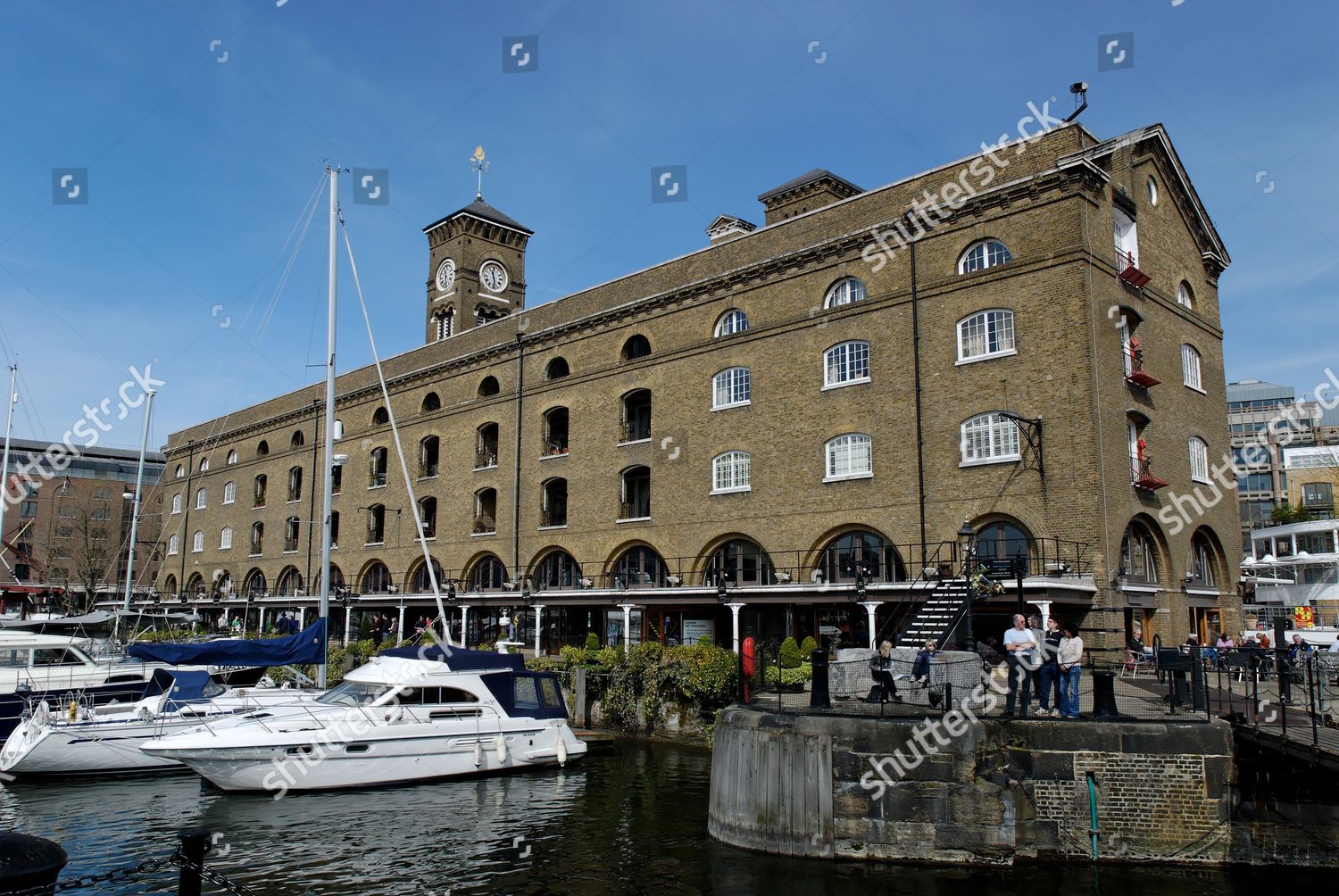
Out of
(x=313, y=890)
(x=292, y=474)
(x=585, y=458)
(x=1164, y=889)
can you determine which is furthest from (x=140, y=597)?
(x=1164, y=889)

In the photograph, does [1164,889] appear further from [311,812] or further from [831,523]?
[831,523]

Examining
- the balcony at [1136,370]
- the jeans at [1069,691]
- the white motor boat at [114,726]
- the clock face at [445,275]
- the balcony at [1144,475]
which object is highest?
the clock face at [445,275]

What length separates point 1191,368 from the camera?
30.6 meters

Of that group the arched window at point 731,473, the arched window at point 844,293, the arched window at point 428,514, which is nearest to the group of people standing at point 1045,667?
the arched window at point 844,293

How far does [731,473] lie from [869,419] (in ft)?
17.4

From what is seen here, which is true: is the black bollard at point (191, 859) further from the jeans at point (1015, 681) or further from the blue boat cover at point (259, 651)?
the blue boat cover at point (259, 651)

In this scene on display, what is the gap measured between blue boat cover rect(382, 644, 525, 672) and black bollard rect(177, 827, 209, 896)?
1508 centimetres

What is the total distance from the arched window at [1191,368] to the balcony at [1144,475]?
460cm

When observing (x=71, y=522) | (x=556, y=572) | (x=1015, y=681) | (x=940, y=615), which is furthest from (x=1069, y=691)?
(x=71, y=522)

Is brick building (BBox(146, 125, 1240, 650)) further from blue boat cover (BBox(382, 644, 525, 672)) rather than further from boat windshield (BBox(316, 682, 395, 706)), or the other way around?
boat windshield (BBox(316, 682, 395, 706))

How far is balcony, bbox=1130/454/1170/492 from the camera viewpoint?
1022 inches

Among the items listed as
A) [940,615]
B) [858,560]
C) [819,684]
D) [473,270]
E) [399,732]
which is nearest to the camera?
[819,684]

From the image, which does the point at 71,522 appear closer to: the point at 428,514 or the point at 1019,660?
the point at 428,514

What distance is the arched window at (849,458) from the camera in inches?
1115
